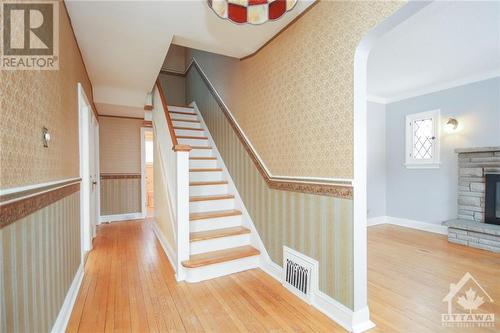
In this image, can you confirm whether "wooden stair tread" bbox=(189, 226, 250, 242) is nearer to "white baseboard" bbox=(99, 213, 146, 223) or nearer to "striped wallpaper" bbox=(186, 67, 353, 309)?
"striped wallpaper" bbox=(186, 67, 353, 309)

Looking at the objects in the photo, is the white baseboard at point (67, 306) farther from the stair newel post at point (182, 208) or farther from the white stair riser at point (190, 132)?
the white stair riser at point (190, 132)

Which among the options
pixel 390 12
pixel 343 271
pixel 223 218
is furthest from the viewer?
pixel 223 218

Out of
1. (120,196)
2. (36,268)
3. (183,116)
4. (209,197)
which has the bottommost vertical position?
(120,196)

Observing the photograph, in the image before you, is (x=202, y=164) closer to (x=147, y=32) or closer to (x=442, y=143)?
(x=147, y=32)

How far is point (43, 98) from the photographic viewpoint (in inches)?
55.4

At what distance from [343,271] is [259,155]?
4.65 ft

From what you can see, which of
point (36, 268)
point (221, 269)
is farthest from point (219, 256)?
point (36, 268)

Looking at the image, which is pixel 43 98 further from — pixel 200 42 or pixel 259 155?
pixel 259 155

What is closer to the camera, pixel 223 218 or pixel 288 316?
pixel 288 316

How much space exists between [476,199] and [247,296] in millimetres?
3526

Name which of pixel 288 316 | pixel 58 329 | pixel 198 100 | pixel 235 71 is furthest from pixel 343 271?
pixel 198 100

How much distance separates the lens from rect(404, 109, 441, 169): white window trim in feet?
13.0

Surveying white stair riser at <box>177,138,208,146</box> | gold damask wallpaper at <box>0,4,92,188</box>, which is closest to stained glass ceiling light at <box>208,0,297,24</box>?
gold damask wallpaper at <box>0,4,92,188</box>

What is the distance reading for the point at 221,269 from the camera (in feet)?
8.09
